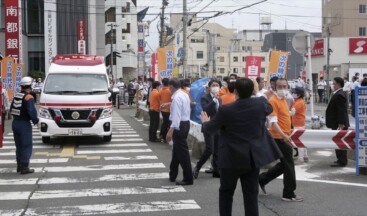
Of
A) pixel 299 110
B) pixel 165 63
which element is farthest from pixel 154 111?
pixel 165 63

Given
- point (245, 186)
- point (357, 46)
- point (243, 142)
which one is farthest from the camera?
point (357, 46)

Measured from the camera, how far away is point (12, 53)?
122ft

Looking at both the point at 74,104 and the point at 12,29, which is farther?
the point at 12,29

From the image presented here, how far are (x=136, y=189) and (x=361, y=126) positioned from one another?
437 centimetres

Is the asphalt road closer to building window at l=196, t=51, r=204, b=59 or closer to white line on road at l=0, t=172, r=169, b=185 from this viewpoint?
white line on road at l=0, t=172, r=169, b=185

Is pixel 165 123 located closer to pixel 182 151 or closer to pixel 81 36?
pixel 182 151

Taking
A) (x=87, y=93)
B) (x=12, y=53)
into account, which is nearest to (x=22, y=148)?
(x=87, y=93)

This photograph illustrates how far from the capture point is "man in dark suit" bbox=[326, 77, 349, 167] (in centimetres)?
1066

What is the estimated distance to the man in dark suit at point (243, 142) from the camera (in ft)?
18.2

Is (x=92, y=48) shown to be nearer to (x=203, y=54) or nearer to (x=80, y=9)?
(x=80, y=9)

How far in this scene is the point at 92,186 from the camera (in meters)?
9.10

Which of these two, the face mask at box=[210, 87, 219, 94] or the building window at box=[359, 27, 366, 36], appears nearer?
the face mask at box=[210, 87, 219, 94]

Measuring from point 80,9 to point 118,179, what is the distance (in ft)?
148

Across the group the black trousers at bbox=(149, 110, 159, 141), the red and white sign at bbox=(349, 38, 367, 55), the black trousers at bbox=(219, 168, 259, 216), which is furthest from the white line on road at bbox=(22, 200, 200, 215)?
the red and white sign at bbox=(349, 38, 367, 55)
